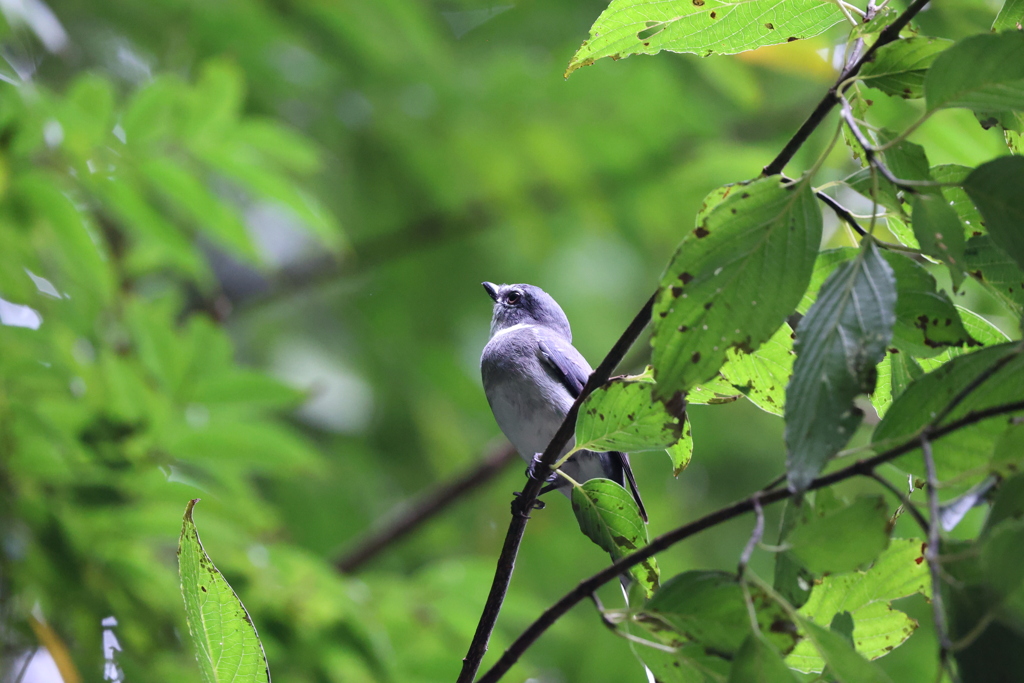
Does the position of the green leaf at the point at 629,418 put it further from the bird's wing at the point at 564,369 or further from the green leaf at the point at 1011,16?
the bird's wing at the point at 564,369

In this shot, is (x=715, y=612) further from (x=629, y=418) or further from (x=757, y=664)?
(x=629, y=418)

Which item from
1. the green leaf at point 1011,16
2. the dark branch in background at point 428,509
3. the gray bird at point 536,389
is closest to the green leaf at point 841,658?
the green leaf at point 1011,16

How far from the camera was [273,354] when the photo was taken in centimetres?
336

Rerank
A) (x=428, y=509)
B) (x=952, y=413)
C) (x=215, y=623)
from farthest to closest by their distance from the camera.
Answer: (x=428, y=509), (x=215, y=623), (x=952, y=413)

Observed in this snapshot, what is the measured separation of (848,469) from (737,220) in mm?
219

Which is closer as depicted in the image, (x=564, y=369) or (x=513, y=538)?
(x=513, y=538)

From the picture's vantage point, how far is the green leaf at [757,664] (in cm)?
59

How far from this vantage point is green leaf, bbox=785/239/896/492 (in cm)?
58

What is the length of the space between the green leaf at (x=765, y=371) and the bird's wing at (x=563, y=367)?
2.60 feet

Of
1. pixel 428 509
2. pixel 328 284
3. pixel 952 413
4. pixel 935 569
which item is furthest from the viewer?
pixel 328 284

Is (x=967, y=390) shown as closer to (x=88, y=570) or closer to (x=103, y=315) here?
(x=88, y=570)

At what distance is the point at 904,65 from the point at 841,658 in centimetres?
50

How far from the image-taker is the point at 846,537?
60cm

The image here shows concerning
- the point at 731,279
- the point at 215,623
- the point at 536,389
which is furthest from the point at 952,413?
the point at 536,389
